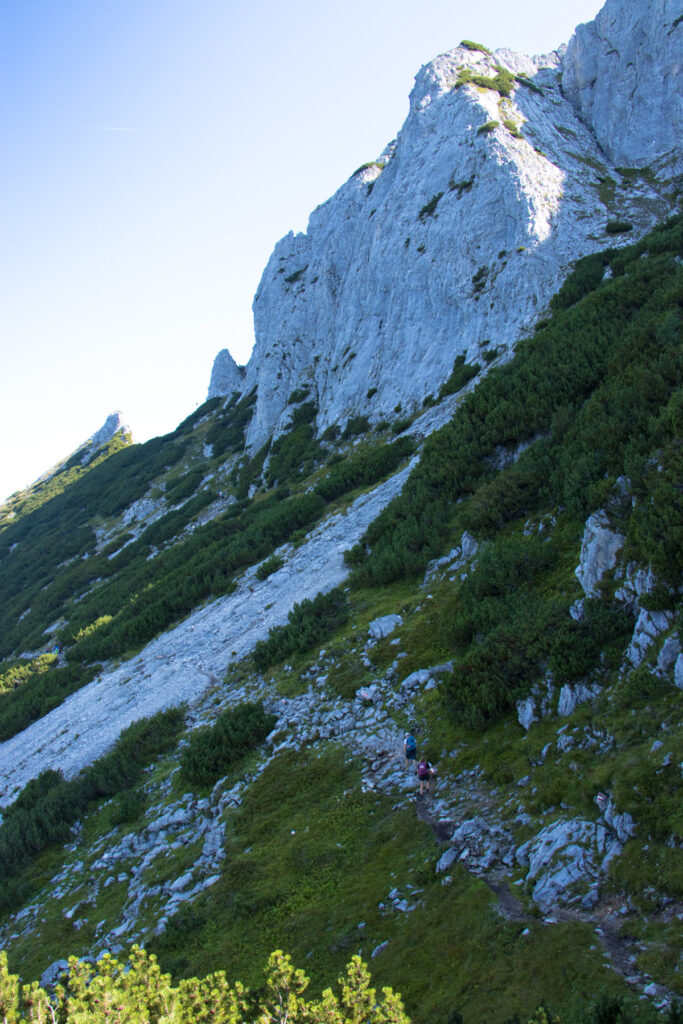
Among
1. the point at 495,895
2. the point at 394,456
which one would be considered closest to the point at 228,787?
the point at 495,895

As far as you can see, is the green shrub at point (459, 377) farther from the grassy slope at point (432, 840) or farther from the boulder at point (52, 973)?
the boulder at point (52, 973)

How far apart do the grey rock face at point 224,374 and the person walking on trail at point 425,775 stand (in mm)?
77024

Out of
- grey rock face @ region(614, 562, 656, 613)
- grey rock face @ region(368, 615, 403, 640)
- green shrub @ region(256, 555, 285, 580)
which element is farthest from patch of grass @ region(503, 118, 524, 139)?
grey rock face @ region(614, 562, 656, 613)

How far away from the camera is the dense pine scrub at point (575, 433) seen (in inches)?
507

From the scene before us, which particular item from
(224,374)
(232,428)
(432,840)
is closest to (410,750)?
(432,840)

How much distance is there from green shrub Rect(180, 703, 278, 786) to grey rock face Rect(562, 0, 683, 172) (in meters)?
45.2

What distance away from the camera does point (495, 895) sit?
8000mm

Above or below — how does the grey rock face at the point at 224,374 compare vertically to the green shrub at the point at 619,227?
above

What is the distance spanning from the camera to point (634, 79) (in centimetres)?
4331

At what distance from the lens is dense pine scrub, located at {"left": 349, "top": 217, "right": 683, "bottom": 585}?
42.2 feet

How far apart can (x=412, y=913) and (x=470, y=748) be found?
3.30m

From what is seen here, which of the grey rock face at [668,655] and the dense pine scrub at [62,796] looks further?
the dense pine scrub at [62,796]

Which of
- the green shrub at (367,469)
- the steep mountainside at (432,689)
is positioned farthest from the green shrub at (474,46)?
the green shrub at (367,469)

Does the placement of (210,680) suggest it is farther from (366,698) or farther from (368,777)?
(368,777)
